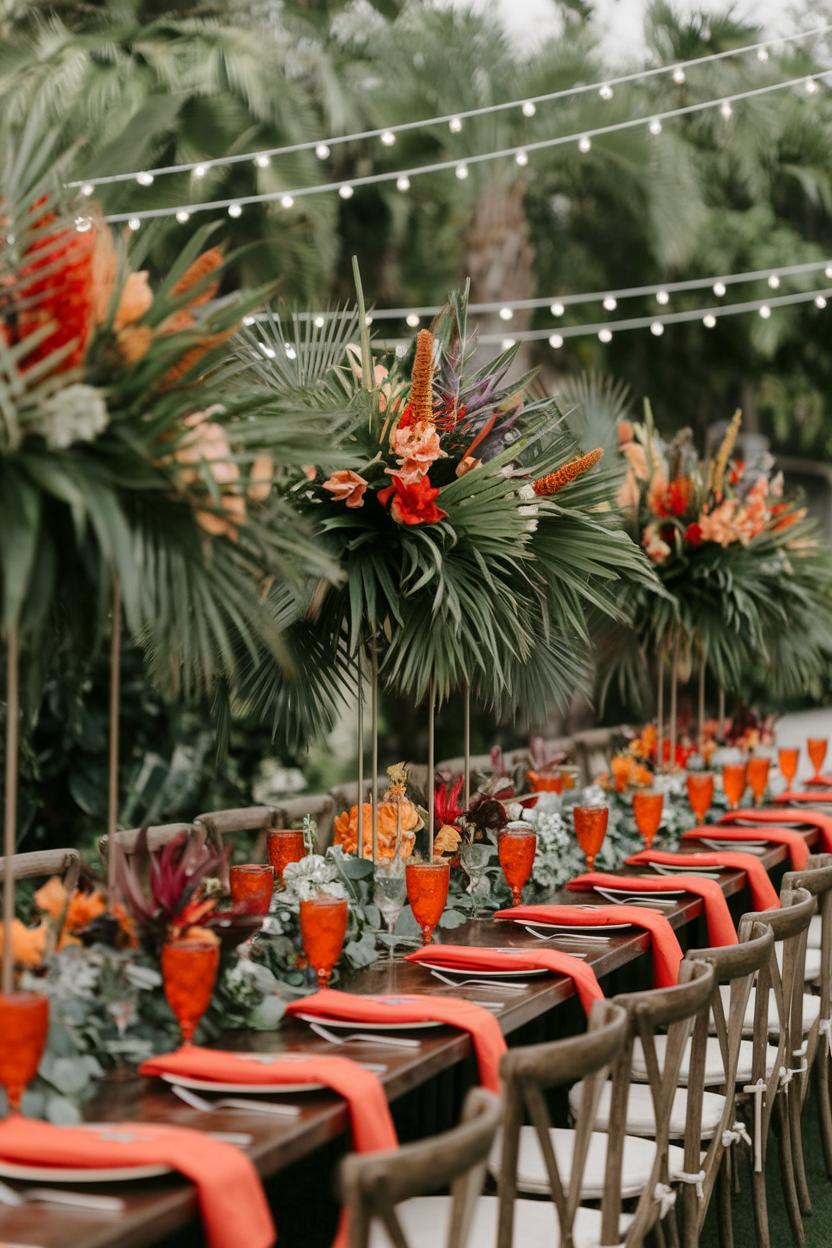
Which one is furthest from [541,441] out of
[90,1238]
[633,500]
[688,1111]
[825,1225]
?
[90,1238]

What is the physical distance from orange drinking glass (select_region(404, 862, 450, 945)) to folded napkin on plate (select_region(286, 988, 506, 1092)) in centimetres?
42

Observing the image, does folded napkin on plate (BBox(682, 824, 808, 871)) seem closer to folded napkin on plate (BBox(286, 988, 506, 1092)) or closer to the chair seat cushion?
the chair seat cushion

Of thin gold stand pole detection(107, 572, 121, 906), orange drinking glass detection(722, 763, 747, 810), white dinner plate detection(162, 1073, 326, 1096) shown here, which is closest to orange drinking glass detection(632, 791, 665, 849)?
orange drinking glass detection(722, 763, 747, 810)

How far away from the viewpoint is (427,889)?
2.91 meters

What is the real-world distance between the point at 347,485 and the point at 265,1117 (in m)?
1.45

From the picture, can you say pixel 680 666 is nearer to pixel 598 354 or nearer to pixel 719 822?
pixel 719 822

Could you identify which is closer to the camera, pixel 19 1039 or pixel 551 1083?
pixel 19 1039

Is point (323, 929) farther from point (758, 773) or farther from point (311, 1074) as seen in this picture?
point (758, 773)

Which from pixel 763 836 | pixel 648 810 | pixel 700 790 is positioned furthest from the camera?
pixel 700 790

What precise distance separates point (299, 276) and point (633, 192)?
276cm

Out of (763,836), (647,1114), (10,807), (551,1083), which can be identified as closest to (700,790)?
(763,836)

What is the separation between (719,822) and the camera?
5.02 meters

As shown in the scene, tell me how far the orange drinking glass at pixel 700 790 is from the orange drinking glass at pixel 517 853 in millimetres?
1451

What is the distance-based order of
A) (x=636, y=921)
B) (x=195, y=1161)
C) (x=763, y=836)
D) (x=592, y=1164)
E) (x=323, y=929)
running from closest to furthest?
(x=195, y=1161), (x=323, y=929), (x=592, y=1164), (x=636, y=921), (x=763, y=836)
